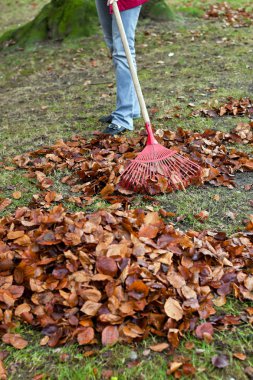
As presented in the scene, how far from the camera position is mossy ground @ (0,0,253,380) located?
2.08m

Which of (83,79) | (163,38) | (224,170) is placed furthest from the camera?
(163,38)

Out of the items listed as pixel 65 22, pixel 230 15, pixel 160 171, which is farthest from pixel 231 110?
pixel 230 15

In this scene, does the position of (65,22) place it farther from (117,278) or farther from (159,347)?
(159,347)

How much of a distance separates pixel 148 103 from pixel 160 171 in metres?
2.18

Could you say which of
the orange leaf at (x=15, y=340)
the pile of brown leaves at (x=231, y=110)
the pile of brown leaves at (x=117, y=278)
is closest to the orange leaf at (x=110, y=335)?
the pile of brown leaves at (x=117, y=278)

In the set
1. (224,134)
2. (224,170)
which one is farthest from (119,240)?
(224,134)

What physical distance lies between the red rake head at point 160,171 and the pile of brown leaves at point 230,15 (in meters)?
6.13

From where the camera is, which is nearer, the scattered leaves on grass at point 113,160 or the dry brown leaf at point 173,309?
the dry brown leaf at point 173,309

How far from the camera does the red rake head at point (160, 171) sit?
332 cm

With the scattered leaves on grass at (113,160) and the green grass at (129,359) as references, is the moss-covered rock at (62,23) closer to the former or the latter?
the scattered leaves on grass at (113,160)

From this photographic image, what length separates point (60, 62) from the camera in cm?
745

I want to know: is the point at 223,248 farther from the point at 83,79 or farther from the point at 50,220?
the point at 83,79

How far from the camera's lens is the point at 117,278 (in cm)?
236

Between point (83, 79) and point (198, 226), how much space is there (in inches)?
164
